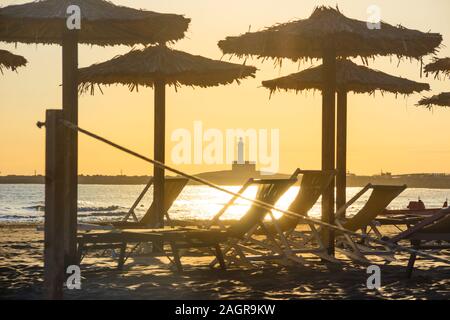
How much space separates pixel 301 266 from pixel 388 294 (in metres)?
2.16

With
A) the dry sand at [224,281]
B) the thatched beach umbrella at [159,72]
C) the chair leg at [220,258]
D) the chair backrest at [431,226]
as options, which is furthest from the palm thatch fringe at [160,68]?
the chair backrest at [431,226]

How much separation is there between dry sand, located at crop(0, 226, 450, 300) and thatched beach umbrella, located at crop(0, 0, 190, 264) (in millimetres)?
690

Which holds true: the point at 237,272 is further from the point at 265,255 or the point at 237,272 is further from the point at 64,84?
the point at 64,84

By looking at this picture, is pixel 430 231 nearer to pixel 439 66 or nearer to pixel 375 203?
pixel 375 203

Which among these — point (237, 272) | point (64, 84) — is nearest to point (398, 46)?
point (237, 272)

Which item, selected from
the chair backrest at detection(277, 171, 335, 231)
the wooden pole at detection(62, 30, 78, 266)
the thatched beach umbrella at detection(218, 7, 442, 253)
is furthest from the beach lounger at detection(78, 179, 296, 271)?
the thatched beach umbrella at detection(218, 7, 442, 253)

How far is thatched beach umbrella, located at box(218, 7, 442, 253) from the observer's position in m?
9.95

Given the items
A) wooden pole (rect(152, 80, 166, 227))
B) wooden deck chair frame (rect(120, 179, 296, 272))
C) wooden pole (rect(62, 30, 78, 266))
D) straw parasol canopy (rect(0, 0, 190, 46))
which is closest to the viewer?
wooden pole (rect(62, 30, 78, 266))

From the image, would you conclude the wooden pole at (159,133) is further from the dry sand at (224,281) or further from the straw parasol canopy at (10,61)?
the straw parasol canopy at (10,61)

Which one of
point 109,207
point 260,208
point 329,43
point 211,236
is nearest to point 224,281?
point 211,236

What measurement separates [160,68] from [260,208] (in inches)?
112

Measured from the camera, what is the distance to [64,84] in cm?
878

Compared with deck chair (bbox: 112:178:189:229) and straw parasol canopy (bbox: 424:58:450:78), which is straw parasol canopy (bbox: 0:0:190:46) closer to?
deck chair (bbox: 112:178:189:229)

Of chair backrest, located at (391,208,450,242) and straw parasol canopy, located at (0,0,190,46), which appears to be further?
straw parasol canopy, located at (0,0,190,46)
